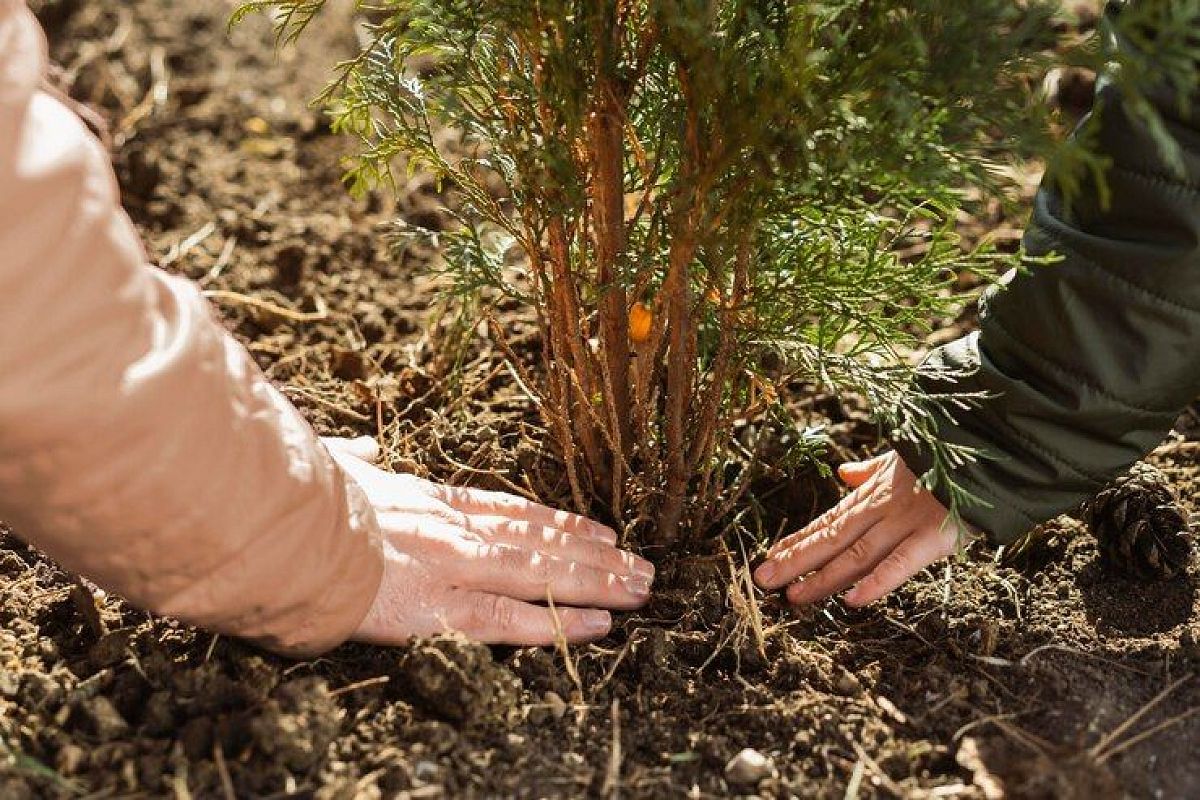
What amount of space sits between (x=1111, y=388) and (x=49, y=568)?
2.03 meters

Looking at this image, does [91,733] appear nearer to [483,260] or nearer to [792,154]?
[483,260]

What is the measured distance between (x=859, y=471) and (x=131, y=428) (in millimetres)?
1483

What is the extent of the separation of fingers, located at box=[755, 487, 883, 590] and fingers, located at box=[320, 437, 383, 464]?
859 mm

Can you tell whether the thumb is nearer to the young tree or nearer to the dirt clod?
the young tree

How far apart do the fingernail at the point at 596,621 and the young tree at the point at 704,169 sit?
0.90ft

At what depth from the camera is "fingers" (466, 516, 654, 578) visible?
2.38m

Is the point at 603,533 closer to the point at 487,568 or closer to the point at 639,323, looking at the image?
the point at 487,568

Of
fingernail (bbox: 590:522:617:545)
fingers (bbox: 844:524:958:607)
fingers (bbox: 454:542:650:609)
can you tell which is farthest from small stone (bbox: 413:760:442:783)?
fingers (bbox: 844:524:958:607)

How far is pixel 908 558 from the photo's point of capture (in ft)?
7.58

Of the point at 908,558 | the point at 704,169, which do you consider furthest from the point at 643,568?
the point at 704,169

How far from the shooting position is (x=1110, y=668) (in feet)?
7.43

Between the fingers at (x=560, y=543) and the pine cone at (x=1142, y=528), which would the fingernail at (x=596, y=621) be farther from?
the pine cone at (x=1142, y=528)

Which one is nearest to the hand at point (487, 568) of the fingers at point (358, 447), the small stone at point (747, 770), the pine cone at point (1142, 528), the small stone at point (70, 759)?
the fingers at point (358, 447)

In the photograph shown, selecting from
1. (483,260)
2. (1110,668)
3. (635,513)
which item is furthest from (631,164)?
(1110,668)
